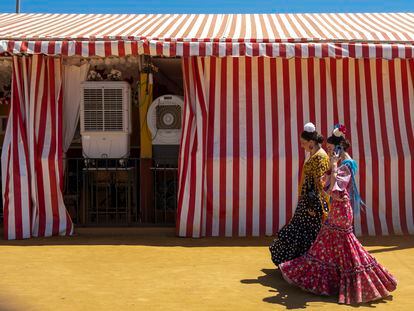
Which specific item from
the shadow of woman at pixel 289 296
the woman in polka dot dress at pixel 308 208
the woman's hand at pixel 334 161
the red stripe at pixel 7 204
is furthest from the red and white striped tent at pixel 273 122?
the woman's hand at pixel 334 161

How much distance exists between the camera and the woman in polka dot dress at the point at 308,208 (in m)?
5.66

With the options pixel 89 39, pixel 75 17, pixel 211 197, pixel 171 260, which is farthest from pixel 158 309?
pixel 75 17

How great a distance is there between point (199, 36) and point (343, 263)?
13.8 feet

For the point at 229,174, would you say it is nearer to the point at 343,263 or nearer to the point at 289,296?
the point at 289,296

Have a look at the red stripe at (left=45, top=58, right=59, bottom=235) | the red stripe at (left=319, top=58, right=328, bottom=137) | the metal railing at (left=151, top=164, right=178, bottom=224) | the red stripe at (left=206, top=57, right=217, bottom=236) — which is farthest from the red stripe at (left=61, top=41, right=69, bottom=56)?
the red stripe at (left=319, top=58, right=328, bottom=137)

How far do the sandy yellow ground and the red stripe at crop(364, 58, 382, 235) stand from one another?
0.45m

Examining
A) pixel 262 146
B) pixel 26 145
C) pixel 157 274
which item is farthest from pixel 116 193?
pixel 157 274

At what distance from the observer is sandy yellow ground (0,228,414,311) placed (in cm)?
506

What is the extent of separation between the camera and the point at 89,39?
7969mm

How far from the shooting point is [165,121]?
29.7 ft

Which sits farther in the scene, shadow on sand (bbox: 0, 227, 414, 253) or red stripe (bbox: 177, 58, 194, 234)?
red stripe (bbox: 177, 58, 194, 234)

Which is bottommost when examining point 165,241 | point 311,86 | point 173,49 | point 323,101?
point 165,241

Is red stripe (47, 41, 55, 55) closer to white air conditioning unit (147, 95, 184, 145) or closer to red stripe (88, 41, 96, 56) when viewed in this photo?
red stripe (88, 41, 96, 56)

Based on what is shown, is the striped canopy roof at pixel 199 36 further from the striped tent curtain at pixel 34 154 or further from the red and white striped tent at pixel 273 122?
the striped tent curtain at pixel 34 154
